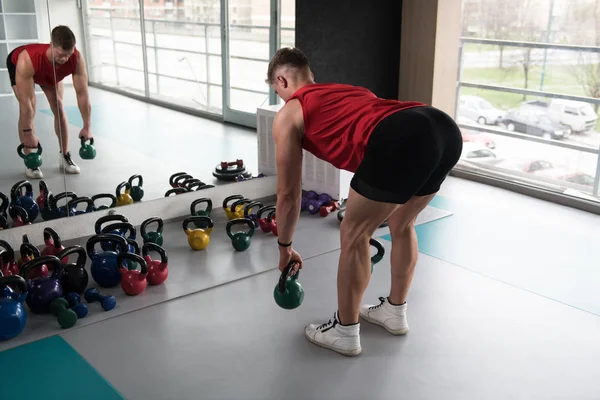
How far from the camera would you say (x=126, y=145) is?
444cm

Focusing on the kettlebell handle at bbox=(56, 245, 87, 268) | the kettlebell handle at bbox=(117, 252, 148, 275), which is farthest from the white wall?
the kettlebell handle at bbox=(117, 252, 148, 275)

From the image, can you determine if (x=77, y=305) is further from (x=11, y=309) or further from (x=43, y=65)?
(x=43, y=65)

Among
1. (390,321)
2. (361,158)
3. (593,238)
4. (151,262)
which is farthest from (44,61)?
(593,238)

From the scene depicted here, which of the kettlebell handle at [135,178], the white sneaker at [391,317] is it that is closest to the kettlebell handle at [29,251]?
the kettlebell handle at [135,178]

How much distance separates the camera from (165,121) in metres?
4.60

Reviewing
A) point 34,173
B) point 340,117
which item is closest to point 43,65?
point 34,173

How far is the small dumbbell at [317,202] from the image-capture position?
16.0ft

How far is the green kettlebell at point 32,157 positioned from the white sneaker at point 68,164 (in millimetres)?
133

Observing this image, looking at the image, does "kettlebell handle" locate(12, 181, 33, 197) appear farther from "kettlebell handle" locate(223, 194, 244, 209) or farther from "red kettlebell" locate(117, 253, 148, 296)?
"kettlebell handle" locate(223, 194, 244, 209)

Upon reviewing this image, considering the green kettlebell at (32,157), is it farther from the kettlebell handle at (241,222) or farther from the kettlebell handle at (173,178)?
the kettlebell handle at (241,222)

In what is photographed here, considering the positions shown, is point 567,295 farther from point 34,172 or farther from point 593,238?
point 34,172

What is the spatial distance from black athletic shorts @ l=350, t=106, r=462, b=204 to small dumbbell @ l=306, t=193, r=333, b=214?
2368 mm

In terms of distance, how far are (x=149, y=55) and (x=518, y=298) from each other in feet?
9.57

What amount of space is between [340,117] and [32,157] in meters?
2.44
